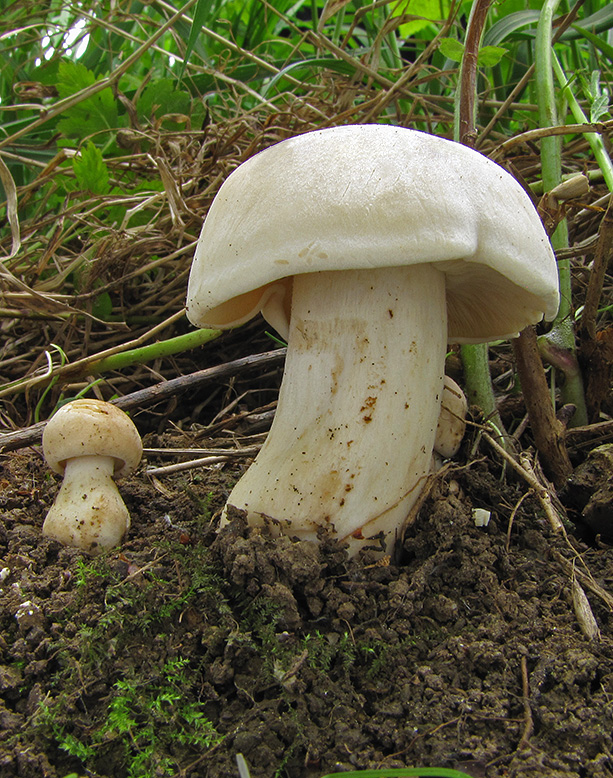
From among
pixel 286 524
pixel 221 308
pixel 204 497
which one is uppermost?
pixel 221 308

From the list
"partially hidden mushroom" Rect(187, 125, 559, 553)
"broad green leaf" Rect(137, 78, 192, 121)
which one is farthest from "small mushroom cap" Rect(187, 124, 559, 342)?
"broad green leaf" Rect(137, 78, 192, 121)

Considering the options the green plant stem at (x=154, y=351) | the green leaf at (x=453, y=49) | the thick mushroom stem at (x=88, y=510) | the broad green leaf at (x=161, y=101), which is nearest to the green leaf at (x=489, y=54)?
the green leaf at (x=453, y=49)

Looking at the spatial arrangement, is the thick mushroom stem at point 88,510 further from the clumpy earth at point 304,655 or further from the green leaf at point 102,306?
the green leaf at point 102,306

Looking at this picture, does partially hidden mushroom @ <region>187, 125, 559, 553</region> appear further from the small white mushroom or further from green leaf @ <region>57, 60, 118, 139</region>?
green leaf @ <region>57, 60, 118, 139</region>

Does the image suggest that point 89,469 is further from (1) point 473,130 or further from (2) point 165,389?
(1) point 473,130

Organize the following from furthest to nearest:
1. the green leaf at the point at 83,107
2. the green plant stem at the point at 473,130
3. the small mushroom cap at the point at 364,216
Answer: the green leaf at the point at 83,107 → the green plant stem at the point at 473,130 → the small mushroom cap at the point at 364,216

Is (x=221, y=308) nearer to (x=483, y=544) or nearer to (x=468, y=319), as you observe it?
(x=468, y=319)

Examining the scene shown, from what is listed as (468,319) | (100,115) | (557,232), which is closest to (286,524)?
(468,319)
